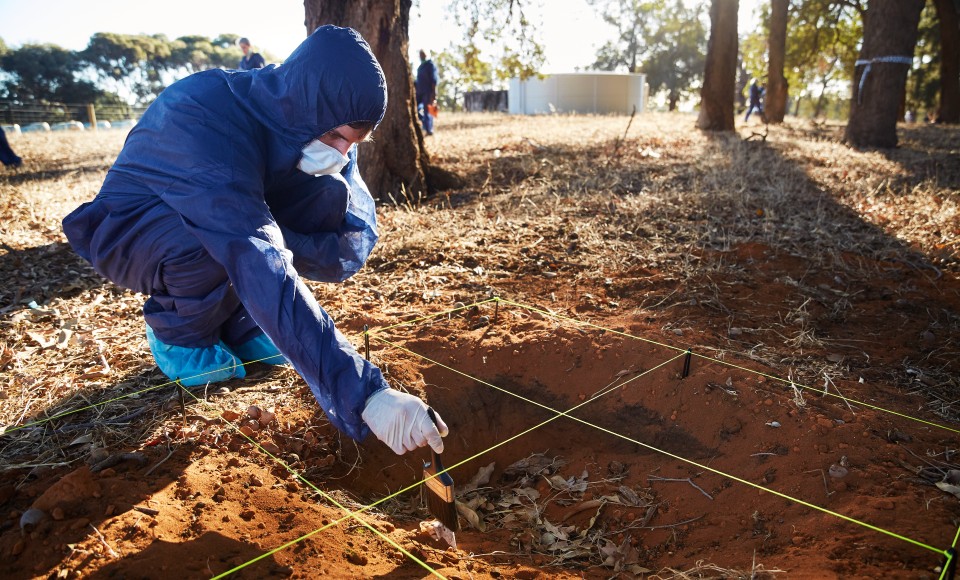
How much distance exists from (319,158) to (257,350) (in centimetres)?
106

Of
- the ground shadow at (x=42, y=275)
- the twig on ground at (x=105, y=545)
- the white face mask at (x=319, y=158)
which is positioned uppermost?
the white face mask at (x=319, y=158)

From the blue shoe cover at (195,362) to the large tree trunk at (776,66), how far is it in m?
13.2

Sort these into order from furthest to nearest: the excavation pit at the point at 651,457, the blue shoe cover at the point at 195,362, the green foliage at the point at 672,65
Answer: the green foliage at the point at 672,65, the blue shoe cover at the point at 195,362, the excavation pit at the point at 651,457

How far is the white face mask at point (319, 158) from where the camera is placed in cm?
215

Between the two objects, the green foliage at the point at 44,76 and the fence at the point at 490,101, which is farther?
the green foliage at the point at 44,76

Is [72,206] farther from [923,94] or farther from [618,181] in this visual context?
[923,94]

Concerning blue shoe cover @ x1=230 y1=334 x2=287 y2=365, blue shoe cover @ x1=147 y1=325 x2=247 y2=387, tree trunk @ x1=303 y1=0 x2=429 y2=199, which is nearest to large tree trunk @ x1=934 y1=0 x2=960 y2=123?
tree trunk @ x1=303 y1=0 x2=429 y2=199

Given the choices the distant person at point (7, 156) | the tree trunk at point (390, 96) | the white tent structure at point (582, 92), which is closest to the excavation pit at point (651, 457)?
the tree trunk at point (390, 96)

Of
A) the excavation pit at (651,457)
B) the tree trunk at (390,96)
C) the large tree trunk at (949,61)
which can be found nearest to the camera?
the excavation pit at (651,457)

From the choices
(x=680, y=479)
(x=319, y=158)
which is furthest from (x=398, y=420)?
(x=680, y=479)

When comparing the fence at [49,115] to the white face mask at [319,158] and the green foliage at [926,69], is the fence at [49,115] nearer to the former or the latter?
the white face mask at [319,158]

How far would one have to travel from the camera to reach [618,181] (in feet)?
18.9

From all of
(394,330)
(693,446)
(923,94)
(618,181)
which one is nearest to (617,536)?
(693,446)

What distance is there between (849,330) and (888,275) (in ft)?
2.97
